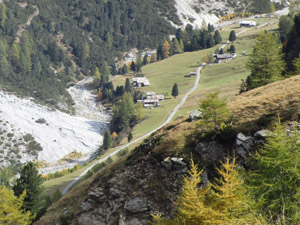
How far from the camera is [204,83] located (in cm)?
15450

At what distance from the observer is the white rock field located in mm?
134212

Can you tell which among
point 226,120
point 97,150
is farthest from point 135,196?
point 97,150

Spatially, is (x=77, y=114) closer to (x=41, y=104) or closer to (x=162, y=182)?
(x=41, y=104)

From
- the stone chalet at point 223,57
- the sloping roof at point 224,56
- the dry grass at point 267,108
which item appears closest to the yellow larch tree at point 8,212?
the dry grass at point 267,108

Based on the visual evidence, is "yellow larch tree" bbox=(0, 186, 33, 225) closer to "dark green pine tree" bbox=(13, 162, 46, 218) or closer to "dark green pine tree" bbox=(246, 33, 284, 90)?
"dark green pine tree" bbox=(13, 162, 46, 218)

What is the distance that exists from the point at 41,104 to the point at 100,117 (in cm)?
3334

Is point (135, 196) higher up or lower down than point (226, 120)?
lower down

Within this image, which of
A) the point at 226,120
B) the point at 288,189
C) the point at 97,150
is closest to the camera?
the point at 288,189

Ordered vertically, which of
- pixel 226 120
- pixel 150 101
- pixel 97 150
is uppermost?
pixel 226 120

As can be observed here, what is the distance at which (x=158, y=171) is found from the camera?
33219 millimetres

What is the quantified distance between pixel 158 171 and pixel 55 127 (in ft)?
415

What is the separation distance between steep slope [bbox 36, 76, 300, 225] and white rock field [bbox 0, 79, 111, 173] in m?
92.3

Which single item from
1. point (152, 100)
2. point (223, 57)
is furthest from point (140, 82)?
point (223, 57)

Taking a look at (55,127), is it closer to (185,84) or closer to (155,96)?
(155,96)
